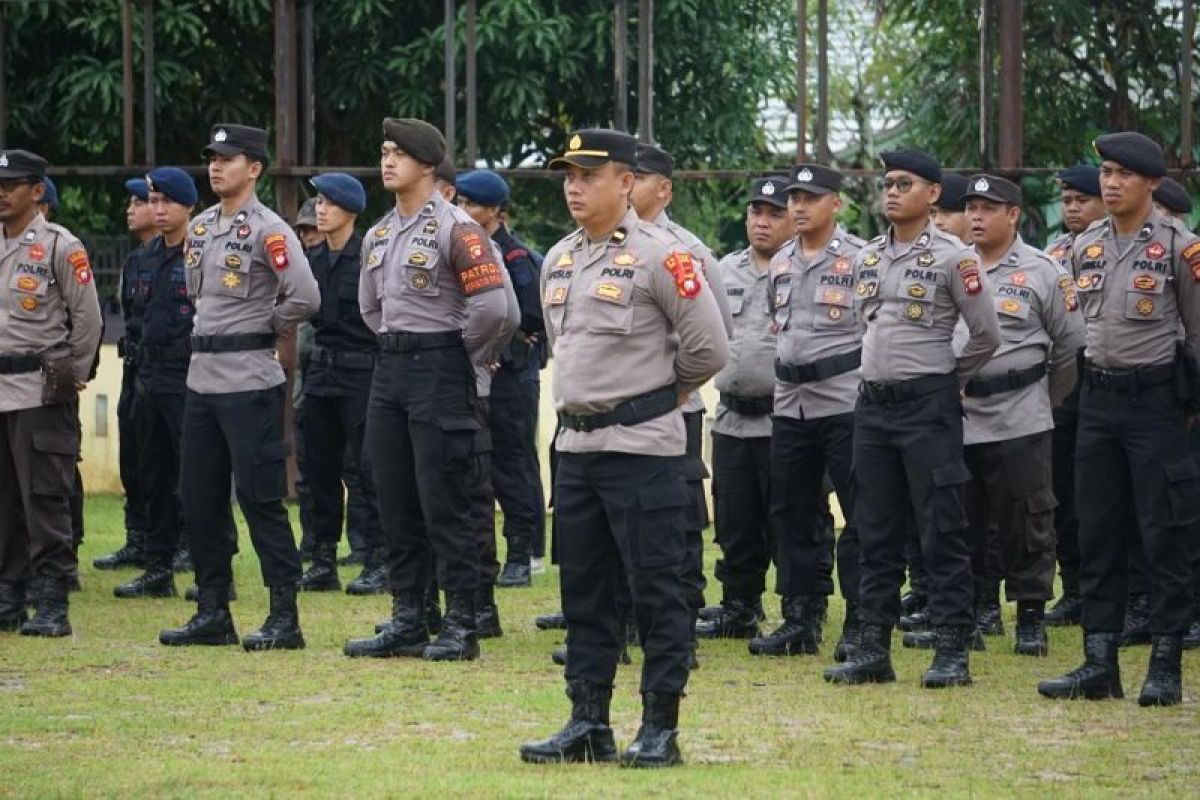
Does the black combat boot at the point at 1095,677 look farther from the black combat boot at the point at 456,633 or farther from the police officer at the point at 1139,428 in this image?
the black combat boot at the point at 456,633

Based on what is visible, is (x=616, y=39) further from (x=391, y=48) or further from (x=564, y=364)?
(x=564, y=364)

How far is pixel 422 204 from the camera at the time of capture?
9.70 metres

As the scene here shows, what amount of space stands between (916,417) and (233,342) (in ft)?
9.72

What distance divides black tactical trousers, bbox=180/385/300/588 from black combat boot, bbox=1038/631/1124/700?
3333mm

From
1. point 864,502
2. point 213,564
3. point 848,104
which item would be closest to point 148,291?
point 213,564

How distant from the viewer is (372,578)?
1255cm

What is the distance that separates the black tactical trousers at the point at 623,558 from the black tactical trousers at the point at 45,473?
387 cm

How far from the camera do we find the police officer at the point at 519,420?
1221 cm

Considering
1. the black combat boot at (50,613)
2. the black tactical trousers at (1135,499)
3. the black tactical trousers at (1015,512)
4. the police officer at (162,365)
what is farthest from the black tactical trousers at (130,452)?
the black tactical trousers at (1135,499)

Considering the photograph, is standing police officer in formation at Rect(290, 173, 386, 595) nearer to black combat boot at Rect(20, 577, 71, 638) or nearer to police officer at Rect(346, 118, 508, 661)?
black combat boot at Rect(20, 577, 71, 638)

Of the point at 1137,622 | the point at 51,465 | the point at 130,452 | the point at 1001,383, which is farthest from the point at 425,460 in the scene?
the point at 130,452

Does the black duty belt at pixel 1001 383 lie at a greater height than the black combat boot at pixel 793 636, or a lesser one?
greater

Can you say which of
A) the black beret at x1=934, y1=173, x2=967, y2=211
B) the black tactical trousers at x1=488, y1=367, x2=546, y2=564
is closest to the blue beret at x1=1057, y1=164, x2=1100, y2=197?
the black beret at x1=934, y1=173, x2=967, y2=211

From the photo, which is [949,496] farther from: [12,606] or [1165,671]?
[12,606]
